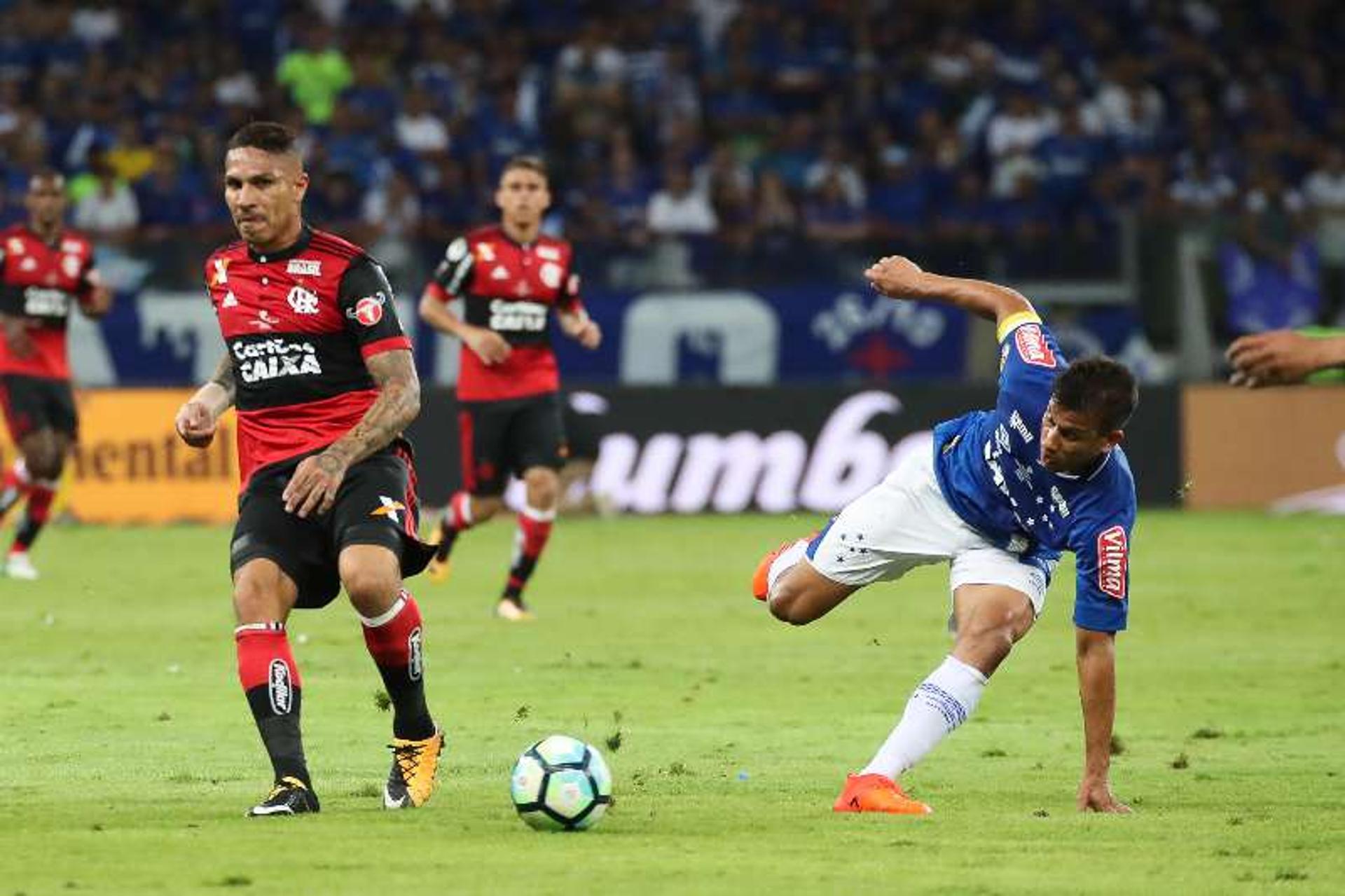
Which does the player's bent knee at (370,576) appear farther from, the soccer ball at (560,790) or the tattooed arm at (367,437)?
the soccer ball at (560,790)

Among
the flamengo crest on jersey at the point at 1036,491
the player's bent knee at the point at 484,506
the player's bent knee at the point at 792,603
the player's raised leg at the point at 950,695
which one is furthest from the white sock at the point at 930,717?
the player's bent knee at the point at 484,506

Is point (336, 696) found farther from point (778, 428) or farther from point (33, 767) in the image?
point (778, 428)

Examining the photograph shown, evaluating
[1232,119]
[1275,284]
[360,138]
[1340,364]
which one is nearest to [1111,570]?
[1340,364]

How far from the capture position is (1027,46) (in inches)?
1182

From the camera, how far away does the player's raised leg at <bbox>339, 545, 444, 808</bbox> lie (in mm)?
8344

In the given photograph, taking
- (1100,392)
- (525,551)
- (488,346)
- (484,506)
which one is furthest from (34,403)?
(1100,392)

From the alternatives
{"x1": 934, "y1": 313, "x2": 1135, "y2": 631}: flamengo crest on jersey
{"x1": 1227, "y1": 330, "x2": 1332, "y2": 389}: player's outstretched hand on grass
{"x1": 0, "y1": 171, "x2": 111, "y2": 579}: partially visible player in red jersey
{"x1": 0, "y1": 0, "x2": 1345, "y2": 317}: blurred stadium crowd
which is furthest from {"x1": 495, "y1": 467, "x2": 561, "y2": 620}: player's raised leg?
{"x1": 1227, "y1": 330, "x2": 1332, "y2": 389}: player's outstretched hand on grass

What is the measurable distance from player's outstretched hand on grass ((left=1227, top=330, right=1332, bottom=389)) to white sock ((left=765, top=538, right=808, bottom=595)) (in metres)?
3.18

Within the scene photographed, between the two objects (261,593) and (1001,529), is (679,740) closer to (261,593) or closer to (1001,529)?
(1001,529)

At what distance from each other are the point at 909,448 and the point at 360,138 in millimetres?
7142

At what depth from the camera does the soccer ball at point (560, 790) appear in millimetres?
7941

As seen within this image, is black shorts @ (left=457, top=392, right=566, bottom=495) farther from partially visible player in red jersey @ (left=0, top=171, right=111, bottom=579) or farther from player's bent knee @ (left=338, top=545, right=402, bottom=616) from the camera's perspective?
player's bent knee @ (left=338, top=545, right=402, bottom=616)

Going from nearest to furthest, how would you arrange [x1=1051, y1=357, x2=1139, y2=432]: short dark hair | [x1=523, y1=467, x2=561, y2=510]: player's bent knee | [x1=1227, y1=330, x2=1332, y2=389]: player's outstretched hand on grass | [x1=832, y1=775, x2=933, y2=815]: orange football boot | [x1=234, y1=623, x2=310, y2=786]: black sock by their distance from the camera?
1. [x1=1227, y1=330, x2=1332, y2=389]: player's outstretched hand on grass
2. [x1=1051, y1=357, x2=1139, y2=432]: short dark hair
3. [x1=234, y1=623, x2=310, y2=786]: black sock
4. [x1=832, y1=775, x2=933, y2=815]: orange football boot
5. [x1=523, y1=467, x2=561, y2=510]: player's bent knee

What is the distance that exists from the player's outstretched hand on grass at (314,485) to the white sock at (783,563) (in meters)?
1.89
